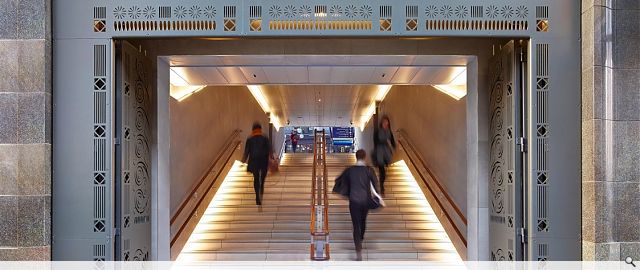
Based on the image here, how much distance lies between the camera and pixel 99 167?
20.2ft

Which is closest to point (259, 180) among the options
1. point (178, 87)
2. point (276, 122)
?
point (178, 87)

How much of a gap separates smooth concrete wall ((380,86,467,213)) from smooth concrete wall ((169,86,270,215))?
3.73 metres

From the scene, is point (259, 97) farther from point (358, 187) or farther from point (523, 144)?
point (523, 144)

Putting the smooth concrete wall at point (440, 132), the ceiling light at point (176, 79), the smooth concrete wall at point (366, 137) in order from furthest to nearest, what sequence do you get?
1. the smooth concrete wall at point (366, 137)
2. the smooth concrete wall at point (440, 132)
3. the ceiling light at point (176, 79)

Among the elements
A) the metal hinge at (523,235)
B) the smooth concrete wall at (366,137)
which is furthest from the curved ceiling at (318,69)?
the smooth concrete wall at (366,137)

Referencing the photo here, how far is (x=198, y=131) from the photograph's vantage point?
1164 centimetres

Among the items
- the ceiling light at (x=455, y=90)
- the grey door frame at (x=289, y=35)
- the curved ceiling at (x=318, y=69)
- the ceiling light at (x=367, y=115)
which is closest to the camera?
the grey door frame at (x=289, y=35)

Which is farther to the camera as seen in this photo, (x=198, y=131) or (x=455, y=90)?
(x=198, y=131)

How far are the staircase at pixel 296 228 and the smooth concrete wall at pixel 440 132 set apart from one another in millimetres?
658

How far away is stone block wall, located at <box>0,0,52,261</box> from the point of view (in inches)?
233

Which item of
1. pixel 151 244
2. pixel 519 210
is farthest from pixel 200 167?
pixel 519 210

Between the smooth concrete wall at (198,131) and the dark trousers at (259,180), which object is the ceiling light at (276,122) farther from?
the dark trousers at (259,180)

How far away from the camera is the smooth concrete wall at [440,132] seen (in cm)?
950

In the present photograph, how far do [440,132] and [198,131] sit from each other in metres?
3.82
